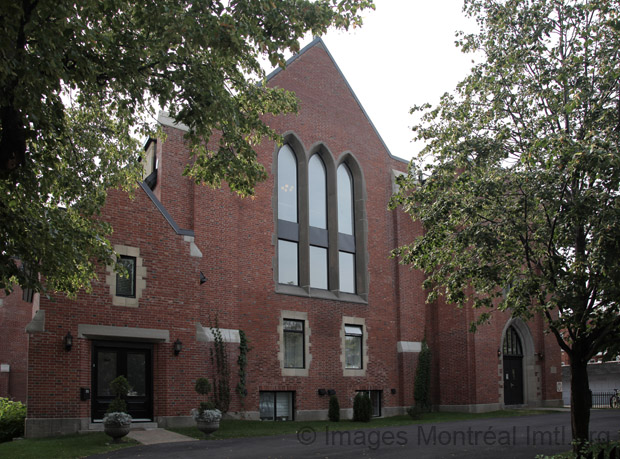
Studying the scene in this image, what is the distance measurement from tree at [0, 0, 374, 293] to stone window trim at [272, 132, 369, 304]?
10908 mm

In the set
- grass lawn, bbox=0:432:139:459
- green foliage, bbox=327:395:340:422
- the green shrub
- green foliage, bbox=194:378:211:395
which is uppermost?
green foliage, bbox=194:378:211:395

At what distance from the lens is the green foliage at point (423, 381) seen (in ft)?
84.9

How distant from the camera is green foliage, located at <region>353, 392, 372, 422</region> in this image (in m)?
22.0

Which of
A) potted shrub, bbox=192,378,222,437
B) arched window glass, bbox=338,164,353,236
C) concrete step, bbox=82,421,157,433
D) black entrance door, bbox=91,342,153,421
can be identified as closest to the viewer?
potted shrub, bbox=192,378,222,437

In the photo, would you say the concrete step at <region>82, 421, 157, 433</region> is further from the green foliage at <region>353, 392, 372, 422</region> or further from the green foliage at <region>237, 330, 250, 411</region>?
the green foliage at <region>353, 392, 372, 422</region>

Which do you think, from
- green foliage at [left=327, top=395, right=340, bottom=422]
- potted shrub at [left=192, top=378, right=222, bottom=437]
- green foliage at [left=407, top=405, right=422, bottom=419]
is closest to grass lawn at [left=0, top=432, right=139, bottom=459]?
potted shrub at [left=192, top=378, right=222, bottom=437]

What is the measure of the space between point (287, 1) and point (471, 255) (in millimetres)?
5915

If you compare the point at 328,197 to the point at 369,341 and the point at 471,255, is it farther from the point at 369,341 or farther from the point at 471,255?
the point at 471,255

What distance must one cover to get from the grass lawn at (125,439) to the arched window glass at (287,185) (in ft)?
25.3

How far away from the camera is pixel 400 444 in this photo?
1465 cm

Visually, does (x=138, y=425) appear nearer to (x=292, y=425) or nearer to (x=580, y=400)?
→ (x=292, y=425)

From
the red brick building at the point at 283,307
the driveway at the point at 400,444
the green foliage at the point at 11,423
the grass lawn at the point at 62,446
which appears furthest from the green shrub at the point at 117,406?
the green foliage at the point at 11,423

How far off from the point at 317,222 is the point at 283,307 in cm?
407

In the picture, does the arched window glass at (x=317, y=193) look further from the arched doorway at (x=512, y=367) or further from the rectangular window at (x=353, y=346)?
the arched doorway at (x=512, y=367)
